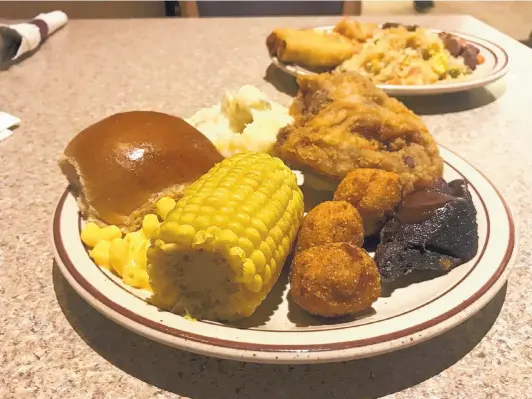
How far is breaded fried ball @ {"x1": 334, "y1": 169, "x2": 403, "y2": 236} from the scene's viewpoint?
1.03 meters

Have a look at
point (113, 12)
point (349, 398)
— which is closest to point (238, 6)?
point (113, 12)

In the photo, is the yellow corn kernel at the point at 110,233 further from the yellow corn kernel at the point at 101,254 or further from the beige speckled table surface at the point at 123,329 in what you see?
the beige speckled table surface at the point at 123,329

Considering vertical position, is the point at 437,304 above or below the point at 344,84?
below

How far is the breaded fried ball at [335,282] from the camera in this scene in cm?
84

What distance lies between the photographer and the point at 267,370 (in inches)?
33.8

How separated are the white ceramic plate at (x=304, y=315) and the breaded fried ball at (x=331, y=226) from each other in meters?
0.09

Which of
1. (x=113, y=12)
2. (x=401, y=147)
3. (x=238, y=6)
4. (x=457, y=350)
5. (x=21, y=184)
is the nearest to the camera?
(x=457, y=350)

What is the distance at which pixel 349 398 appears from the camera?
2.69ft

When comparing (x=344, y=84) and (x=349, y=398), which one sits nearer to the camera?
(x=349, y=398)

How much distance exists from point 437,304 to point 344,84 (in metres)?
0.63

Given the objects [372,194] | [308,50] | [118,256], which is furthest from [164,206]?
[308,50]

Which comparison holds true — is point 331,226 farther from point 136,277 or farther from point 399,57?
point 399,57

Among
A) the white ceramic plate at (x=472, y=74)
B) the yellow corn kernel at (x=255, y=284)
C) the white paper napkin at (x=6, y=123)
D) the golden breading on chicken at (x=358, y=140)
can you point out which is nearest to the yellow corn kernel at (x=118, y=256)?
the yellow corn kernel at (x=255, y=284)

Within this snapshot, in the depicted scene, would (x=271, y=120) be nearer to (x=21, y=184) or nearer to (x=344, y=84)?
(x=344, y=84)
